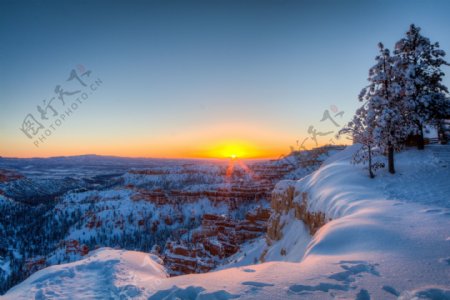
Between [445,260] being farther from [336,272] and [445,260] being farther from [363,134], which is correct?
[363,134]

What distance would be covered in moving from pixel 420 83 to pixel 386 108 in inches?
121

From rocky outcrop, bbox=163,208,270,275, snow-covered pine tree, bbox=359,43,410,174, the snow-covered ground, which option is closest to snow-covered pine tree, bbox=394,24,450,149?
snow-covered pine tree, bbox=359,43,410,174

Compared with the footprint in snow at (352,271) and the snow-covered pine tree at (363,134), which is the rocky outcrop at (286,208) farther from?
the footprint in snow at (352,271)

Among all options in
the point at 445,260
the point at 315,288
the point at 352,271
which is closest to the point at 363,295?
the point at 315,288

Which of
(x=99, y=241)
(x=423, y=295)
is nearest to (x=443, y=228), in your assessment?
(x=423, y=295)

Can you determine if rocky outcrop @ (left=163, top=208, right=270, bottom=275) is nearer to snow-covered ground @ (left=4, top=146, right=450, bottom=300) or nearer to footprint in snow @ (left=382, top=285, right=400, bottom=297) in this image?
snow-covered ground @ (left=4, top=146, right=450, bottom=300)

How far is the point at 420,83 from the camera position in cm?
1652

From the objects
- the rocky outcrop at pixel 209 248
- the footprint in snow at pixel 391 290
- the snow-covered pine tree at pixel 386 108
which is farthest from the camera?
the rocky outcrop at pixel 209 248

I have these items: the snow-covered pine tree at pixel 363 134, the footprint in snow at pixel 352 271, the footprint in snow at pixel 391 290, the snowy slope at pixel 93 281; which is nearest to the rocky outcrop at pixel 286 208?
the snow-covered pine tree at pixel 363 134

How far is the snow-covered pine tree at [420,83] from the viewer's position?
55.3 ft

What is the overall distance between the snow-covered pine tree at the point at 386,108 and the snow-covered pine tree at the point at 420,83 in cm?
63

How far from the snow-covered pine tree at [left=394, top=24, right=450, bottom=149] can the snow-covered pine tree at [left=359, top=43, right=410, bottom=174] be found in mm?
633

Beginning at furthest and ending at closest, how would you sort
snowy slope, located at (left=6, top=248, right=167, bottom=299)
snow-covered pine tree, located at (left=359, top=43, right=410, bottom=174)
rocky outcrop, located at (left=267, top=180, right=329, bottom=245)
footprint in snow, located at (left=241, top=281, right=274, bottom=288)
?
rocky outcrop, located at (left=267, top=180, right=329, bottom=245)
snow-covered pine tree, located at (left=359, top=43, right=410, bottom=174)
snowy slope, located at (left=6, top=248, right=167, bottom=299)
footprint in snow, located at (left=241, top=281, right=274, bottom=288)

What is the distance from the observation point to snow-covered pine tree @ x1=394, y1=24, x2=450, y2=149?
55.3 ft
